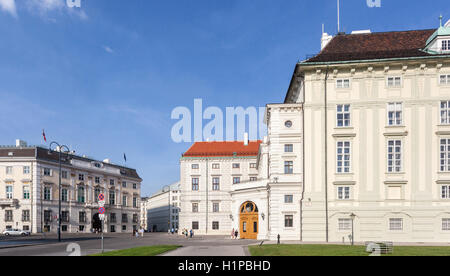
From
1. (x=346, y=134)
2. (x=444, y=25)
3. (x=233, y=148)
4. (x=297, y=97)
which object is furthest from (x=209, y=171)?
(x=444, y=25)

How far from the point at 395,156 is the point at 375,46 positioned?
11323 millimetres

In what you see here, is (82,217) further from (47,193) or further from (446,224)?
(446,224)

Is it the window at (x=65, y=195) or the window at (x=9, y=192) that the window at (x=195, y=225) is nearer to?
the window at (x=65, y=195)

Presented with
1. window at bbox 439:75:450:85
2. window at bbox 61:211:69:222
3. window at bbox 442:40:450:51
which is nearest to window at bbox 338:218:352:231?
window at bbox 439:75:450:85

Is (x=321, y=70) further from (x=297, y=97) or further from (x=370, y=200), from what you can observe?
(x=370, y=200)

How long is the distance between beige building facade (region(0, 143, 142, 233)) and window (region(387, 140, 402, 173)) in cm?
5092

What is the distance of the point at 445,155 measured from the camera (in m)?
38.7

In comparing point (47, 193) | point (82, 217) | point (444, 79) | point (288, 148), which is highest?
point (444, 79)

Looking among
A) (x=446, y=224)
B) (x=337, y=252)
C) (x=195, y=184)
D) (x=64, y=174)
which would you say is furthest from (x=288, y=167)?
(x=64, y=174)

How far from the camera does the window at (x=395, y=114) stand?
3975cm

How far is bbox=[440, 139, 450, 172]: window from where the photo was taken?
38.5 metres

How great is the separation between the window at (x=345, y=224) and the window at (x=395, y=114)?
32.1 feet

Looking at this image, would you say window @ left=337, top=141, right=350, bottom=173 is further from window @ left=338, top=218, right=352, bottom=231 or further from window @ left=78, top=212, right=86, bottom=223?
window @ left=78, top=212, right=86, bottom=223

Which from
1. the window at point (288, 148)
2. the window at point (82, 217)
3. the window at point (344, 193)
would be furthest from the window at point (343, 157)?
the window at point (82, 217)
